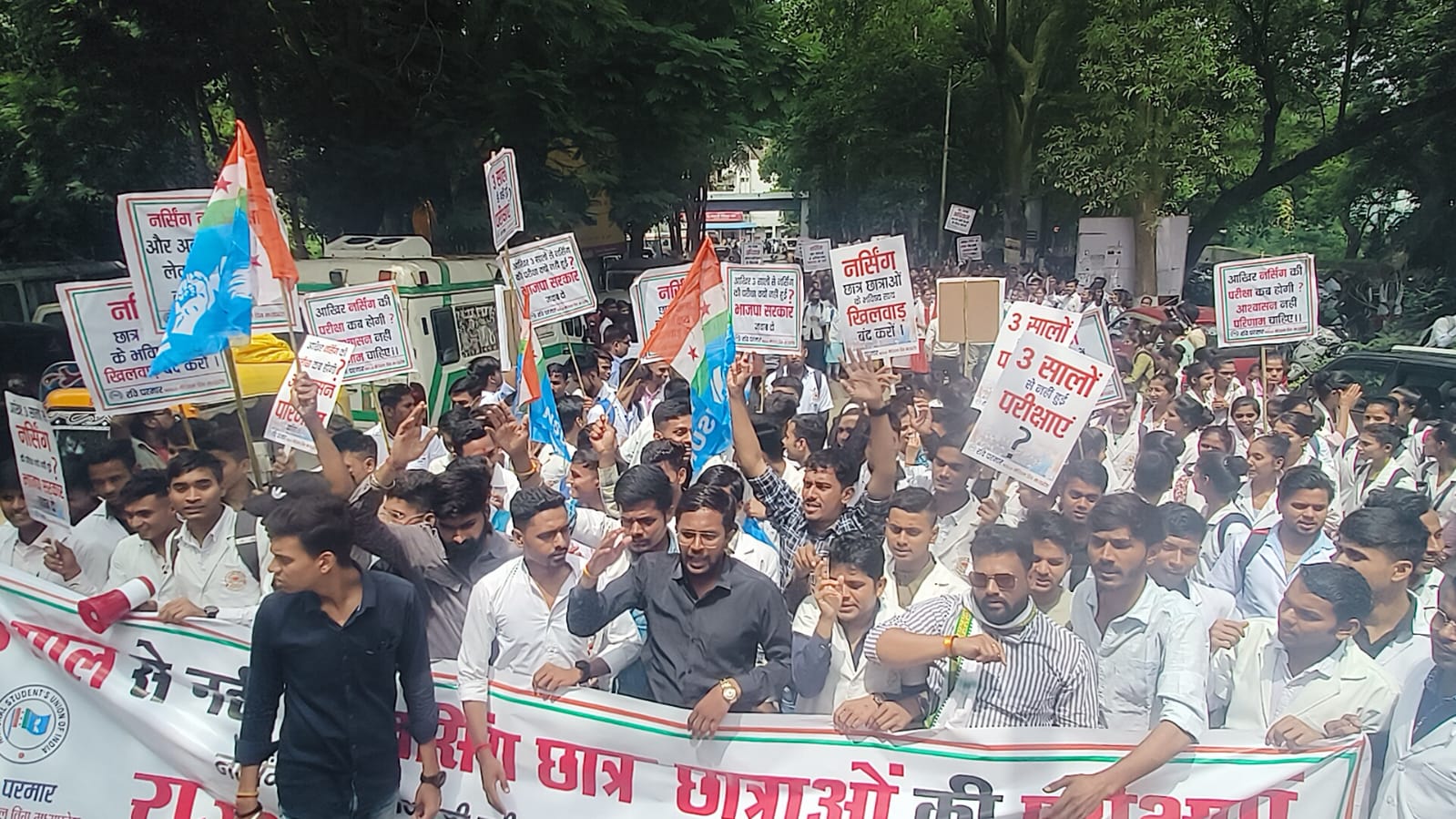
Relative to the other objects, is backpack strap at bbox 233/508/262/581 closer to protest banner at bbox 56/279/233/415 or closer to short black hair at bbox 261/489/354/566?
protest banner at bbox 56/279/233/415

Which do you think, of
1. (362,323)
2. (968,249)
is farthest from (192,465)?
(968,249)

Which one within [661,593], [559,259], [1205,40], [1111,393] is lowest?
[661,593]

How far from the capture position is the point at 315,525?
117 inches

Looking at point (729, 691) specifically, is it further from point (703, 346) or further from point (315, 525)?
point (703, 346)

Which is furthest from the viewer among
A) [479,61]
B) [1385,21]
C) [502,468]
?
[1385,21]

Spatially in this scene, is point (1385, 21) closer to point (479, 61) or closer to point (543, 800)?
point (479, 61)

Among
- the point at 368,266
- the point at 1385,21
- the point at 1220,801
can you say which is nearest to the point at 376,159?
the point at 368,266

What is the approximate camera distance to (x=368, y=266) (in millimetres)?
10609

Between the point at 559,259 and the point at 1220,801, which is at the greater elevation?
the point at 559,259

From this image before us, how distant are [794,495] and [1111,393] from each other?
1995mm

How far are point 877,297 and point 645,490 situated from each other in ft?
9.25

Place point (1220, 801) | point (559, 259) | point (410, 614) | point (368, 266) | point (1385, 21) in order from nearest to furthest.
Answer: point (1220, 801) → point (410, 614) → point (559, 259) → point (368, 266) → point (1385, 21)

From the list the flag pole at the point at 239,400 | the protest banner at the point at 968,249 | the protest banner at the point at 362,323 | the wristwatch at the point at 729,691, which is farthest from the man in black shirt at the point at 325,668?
the protest banner at the point at 968,249

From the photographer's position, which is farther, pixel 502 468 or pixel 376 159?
pixel 376 159
